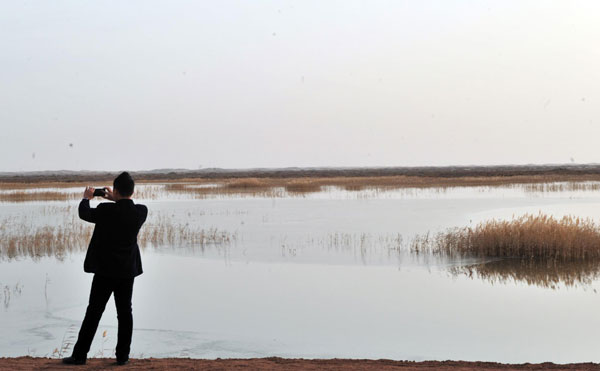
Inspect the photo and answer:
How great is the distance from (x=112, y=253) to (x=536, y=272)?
9598mm

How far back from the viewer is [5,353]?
7293mm

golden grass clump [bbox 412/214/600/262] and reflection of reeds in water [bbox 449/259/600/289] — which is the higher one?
golden grass clump [bbox 412/214/600/262]

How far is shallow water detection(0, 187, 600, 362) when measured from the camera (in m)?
7.65

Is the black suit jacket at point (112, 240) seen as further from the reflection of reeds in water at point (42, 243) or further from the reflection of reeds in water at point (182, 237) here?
the reflection of reeds in water at point (182, 237)

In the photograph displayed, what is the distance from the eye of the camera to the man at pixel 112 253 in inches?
212

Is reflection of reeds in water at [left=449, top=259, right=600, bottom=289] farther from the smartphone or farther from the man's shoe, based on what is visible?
the smartphone

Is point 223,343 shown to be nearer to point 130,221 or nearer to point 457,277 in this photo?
point 130,221

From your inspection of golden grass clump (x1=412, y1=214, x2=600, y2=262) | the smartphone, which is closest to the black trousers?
the smartphone

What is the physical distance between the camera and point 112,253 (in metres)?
5.40

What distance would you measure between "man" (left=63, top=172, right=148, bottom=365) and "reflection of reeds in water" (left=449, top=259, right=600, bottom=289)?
8.00 metres

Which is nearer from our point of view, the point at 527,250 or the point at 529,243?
the point at 527,250

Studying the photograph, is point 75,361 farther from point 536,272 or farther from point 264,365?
point 536,272

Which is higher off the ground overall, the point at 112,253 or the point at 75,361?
the point at 112,253

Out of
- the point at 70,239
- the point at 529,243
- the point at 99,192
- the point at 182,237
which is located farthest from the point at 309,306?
the point at 70,239
